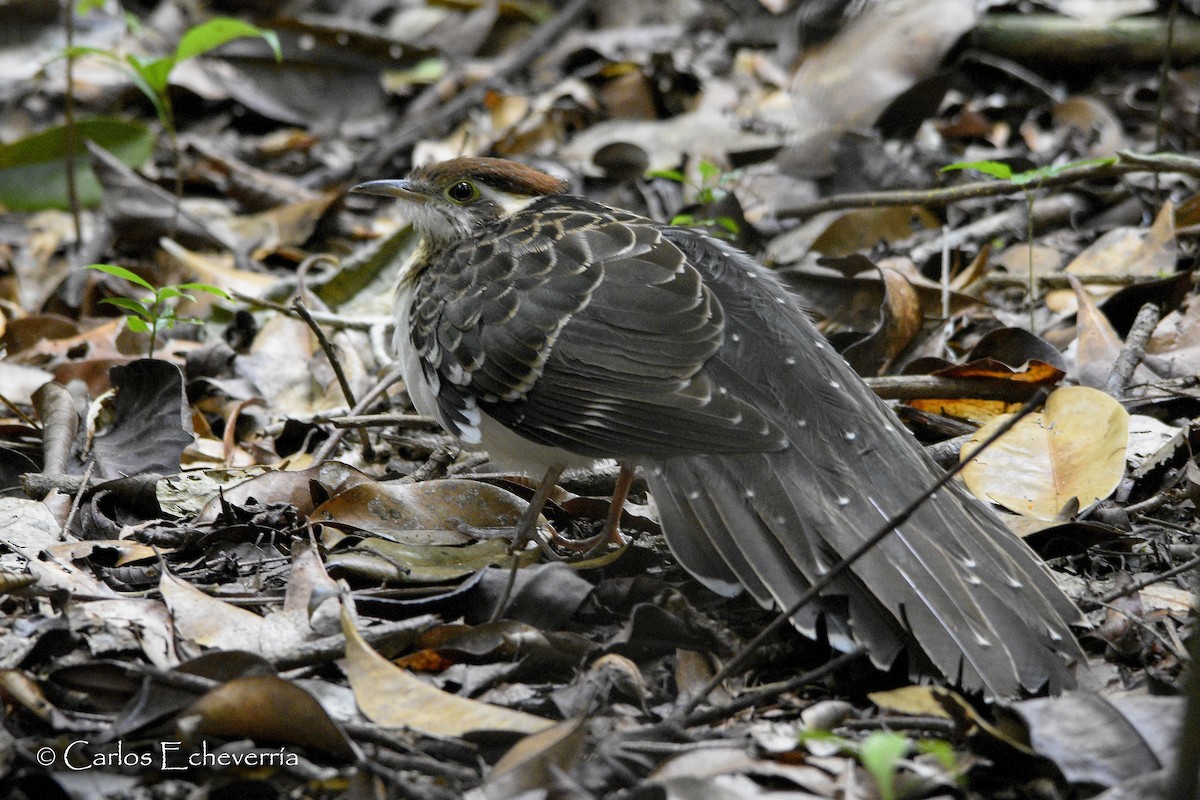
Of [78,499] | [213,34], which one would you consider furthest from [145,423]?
[213,34]

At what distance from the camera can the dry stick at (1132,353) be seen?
484cm

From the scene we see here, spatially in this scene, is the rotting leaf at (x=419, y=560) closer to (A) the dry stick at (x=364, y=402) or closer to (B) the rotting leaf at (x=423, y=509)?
(B) the rotting leaf at (x=423, y=509)

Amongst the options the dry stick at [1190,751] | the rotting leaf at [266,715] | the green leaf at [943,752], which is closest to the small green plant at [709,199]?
the green leaf at [943,752]

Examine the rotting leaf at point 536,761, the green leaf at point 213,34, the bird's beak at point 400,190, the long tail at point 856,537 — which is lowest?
the rotting leaf at point 536,761

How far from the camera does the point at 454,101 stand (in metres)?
9.03

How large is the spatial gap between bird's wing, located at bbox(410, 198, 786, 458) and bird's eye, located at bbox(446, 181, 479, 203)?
0.56 metres

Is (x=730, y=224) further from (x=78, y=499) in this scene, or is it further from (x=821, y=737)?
(x=821, y=737)

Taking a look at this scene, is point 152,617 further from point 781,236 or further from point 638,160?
point 638,160

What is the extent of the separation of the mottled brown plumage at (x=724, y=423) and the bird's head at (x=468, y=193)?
245mm

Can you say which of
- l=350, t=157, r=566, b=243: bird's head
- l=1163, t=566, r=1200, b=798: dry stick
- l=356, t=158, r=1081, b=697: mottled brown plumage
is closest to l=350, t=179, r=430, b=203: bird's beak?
l=350, t=157, r=566, b=243: bird's head

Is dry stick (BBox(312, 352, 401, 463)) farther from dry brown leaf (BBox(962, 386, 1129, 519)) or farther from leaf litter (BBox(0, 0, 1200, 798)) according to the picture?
dry brown leaf (BBox(962, 386, 1129, 519))

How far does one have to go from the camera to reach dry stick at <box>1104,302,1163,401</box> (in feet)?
15.9

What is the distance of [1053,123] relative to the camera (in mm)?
8047

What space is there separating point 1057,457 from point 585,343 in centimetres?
188
